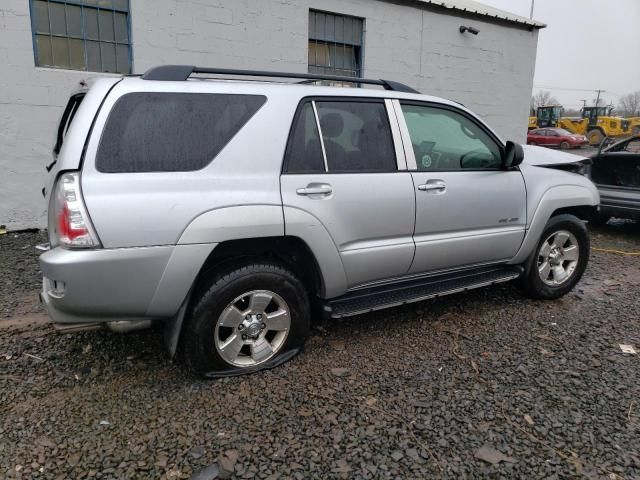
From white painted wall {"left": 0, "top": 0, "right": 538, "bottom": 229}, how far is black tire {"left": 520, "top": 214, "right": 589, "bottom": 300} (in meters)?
5.49

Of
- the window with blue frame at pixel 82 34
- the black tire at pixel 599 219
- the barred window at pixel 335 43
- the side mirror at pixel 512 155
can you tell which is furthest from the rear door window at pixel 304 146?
the black tire at pixel 599 219

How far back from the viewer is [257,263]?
2.99 m

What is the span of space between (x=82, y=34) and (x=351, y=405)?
639 cm

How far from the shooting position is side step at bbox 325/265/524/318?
130 inches

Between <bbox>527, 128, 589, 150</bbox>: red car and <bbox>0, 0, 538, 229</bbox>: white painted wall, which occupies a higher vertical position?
<bbox>0, 0, 538, 229</bbox>: white painted wall

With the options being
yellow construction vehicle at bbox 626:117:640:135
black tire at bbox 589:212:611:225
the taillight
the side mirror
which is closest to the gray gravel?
the taillight

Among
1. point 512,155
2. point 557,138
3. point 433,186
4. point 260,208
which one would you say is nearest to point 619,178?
point 512,155

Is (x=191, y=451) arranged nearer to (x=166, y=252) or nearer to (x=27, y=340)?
(x=166, y=252)

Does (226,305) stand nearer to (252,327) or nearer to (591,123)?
(252,327)

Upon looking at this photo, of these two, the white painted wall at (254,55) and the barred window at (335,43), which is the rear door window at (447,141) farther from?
the barred window at (335,43)

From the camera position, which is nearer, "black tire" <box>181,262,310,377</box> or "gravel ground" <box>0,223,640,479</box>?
"gravel ground" <box>0,223,640,479</box>

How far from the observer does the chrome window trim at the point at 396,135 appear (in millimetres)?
3438

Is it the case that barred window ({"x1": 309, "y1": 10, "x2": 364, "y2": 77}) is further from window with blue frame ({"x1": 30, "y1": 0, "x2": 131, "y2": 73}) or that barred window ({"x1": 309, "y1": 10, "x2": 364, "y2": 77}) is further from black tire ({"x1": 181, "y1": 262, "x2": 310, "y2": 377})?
black tire ({"x1": 181, "y1": 262, "x2": 310, "y2": 377})

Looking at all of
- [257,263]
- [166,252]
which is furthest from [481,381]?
[166,252]
